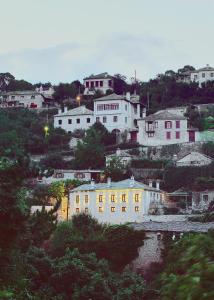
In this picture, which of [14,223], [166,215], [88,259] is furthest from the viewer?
[166,215]

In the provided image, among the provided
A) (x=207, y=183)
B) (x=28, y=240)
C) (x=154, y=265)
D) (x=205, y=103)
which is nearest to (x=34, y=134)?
(x=205, y=103)

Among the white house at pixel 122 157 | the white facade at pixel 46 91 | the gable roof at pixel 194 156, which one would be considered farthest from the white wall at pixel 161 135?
the white facade at pixel 46 91

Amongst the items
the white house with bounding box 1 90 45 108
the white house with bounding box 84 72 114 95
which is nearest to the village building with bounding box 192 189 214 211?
the white house with bounding box 84 72 114 95

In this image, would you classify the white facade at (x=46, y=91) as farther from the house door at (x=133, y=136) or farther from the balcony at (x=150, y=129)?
the balcony at (x=150, y=129)

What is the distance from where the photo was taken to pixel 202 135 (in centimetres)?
7944

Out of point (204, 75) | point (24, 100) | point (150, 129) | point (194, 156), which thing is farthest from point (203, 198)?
point (24, 100)

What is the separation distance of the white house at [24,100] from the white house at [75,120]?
711 inches

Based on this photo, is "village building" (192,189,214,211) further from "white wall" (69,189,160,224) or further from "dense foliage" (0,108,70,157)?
"dense foliage" (0,108,70,157)

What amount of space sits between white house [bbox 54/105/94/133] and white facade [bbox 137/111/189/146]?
849cm

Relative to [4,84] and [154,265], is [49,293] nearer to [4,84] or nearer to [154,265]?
[154,265]

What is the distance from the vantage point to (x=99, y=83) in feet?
355

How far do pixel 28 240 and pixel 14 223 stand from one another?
12.6 feet

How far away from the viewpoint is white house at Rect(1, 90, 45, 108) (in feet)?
349

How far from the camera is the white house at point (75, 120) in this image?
283 feet
